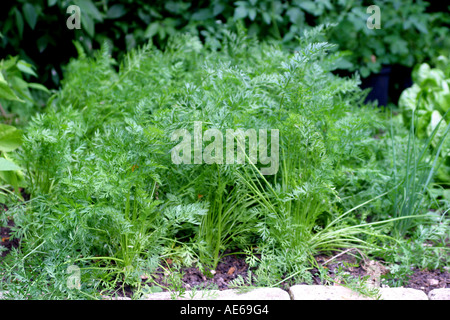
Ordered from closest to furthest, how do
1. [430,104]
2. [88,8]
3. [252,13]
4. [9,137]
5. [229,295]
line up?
[229,295], [9,137], [430,104], [88,8], [252,13]

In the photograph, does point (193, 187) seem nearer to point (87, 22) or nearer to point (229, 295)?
point (229, 295)

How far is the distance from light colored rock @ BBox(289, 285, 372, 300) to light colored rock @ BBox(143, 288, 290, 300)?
0.05 m

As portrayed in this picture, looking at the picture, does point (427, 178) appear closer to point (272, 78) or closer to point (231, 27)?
point (272, 78)

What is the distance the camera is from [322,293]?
1484 millimetres

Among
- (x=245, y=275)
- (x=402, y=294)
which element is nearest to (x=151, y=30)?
(x=245, y=275)

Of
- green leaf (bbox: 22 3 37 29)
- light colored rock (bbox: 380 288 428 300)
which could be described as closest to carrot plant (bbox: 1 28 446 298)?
light colored rock (bbox: 380 288 428 300)

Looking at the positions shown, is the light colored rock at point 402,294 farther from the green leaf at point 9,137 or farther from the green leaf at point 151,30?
the green leaf at point 151,30

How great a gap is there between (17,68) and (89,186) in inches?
61.0

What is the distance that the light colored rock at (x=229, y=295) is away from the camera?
143cm

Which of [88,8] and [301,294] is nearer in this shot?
[301,294]

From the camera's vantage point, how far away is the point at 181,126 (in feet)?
5.22

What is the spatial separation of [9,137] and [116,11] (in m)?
2.26

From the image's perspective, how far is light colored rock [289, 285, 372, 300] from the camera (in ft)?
4.78

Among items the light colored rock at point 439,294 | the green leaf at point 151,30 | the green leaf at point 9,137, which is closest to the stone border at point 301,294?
the light colored rock at point 439,294
